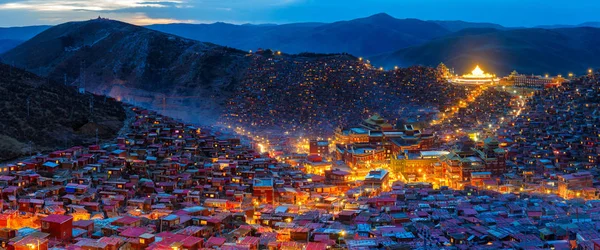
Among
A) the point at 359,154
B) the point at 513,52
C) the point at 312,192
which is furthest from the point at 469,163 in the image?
the point at 513,52

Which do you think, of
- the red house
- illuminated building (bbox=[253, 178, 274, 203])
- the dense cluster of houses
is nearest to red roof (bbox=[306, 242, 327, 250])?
the dense cluster of houses

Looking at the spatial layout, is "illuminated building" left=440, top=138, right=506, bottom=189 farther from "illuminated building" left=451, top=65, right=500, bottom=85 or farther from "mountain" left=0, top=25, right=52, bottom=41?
"mountain" left=0, top=25, right=52, bottom=41

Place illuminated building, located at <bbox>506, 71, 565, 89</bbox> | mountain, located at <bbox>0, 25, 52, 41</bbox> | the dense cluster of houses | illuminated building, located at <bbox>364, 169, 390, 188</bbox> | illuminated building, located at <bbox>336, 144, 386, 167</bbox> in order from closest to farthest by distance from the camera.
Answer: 1. the dense cluster of houses
2. illuminated building, located at <bbox>364, 169, 390, 188</bbox>
3. illuminated building, located at <bbox>336, 144, 386, 167</bbox>
4. illuminated building, located at <bbox>506, 71, 565, 89</bbox>
5. mountain, located at <bbox>0, 25, 52, 41</bbox>

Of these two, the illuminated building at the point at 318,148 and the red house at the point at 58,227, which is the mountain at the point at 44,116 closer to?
the red house at the point at 58,227

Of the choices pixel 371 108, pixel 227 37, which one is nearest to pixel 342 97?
pixel 371 108

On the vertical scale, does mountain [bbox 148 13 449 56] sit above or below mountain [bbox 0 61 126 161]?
above

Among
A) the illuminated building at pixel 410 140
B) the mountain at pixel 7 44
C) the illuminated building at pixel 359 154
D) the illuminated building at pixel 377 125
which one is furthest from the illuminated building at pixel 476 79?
the mountain at pixel 7 44
